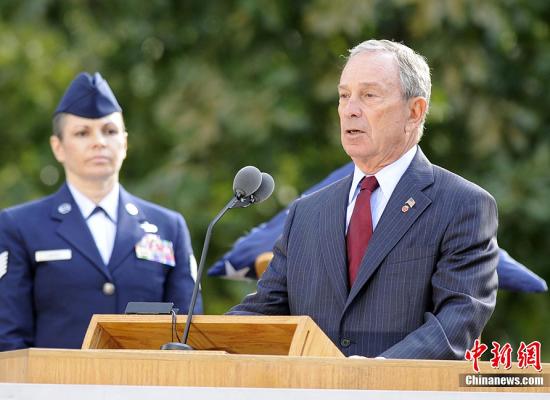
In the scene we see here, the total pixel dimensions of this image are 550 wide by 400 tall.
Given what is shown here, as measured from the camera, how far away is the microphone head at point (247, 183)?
4.29 meters

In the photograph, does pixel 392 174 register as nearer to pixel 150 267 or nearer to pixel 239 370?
pixel 239 370

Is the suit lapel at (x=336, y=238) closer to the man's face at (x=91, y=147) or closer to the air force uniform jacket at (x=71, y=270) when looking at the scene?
the air force uniform jacket at (x=71, y=270)

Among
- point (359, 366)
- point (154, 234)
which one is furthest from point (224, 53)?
point (359, 366)

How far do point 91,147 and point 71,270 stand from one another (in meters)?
0.55

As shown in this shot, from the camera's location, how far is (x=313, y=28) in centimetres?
1078

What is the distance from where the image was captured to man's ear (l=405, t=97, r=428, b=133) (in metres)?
4.73

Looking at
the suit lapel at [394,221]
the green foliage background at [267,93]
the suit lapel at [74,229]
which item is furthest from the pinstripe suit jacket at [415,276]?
the green foliage background at [267,93]

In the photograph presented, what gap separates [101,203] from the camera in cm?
633

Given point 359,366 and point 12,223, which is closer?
point 359,366

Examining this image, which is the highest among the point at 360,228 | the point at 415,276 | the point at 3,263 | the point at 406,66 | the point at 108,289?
the point at 406,66

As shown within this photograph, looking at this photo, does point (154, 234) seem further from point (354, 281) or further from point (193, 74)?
point (193, 74)

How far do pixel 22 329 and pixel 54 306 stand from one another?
0.56ft

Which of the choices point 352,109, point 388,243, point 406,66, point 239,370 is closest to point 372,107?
point 352,109

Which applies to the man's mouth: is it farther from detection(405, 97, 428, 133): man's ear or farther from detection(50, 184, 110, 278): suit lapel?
detection(50, 184, 110, 278): suit lapel
